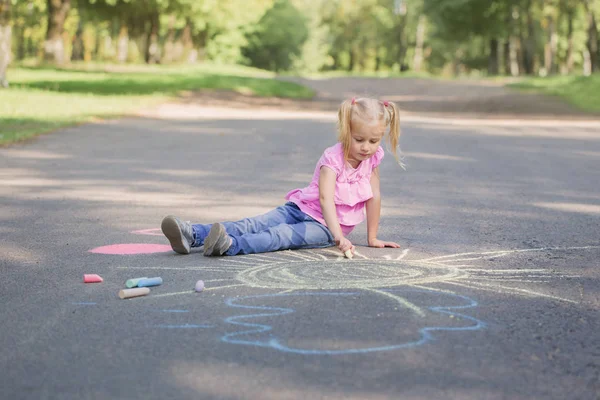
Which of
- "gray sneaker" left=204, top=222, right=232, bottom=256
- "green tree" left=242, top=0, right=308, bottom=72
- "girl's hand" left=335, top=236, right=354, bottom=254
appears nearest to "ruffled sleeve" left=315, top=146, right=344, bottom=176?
"girl's hand" left=335, top=236, right=354, bottom=254

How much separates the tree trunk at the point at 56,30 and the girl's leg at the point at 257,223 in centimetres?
3537

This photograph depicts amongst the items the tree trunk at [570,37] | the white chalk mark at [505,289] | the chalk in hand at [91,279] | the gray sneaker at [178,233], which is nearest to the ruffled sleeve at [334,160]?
the gray sneaker at [178,233]

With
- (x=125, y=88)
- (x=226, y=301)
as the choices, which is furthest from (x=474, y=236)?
(x=125, y=88)

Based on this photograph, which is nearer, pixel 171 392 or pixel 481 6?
pixel 171 392

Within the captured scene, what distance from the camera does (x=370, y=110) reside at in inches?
216

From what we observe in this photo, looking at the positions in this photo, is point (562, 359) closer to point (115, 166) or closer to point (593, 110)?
point (115, 166)

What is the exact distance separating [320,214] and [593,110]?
20.3 metres

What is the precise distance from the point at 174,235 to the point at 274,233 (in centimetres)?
61

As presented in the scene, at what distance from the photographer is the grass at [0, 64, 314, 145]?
16.5 meters

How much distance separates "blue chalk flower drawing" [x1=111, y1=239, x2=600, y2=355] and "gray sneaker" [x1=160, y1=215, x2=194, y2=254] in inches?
13.1

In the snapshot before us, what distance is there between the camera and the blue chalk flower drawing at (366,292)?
3.67 metres

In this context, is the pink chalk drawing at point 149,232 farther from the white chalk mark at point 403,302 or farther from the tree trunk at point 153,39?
the tree trunk at point 153,39

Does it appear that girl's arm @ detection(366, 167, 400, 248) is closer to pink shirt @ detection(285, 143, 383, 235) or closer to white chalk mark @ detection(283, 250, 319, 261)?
pink shirt @ detection(285, 143, 383, 235)

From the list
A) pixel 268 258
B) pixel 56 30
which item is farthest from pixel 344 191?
pixel 56 30
